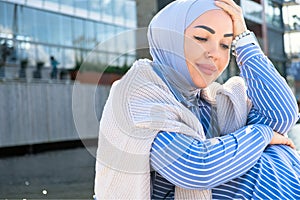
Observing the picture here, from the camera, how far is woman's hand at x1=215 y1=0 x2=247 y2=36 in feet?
4.91

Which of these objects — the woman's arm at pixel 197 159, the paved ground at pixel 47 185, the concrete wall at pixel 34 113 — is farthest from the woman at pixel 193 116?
the concrete wall at pixel 34 113

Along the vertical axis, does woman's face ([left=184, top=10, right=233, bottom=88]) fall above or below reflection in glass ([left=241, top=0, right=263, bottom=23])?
below

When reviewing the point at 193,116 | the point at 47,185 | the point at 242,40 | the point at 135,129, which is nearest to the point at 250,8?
the point at 47,185

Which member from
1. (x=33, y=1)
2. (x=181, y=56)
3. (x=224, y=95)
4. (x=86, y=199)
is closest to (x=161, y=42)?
(x=181, y=56)

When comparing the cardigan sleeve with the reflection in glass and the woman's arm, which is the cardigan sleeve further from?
the reflection in glass

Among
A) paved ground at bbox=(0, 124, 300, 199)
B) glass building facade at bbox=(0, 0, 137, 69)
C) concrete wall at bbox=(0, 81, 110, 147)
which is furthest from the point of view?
glass building facade at bbox=(0, 0, 137, 69)

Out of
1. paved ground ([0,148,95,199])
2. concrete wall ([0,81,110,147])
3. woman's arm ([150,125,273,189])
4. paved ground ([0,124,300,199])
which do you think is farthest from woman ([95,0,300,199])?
concrete wall ([0,81,110,147])

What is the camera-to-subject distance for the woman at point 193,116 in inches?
52.1

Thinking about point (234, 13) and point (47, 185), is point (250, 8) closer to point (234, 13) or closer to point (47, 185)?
point (47, 185)

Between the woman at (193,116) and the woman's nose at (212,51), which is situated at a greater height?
the woman's nose at (212,51)

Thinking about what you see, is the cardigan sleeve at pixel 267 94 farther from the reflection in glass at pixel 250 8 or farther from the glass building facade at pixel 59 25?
the glass building facade at pixel 59 25

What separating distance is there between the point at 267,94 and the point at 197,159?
0.30 meters

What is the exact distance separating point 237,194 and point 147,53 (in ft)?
1.32

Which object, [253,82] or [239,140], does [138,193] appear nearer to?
[239,140]
